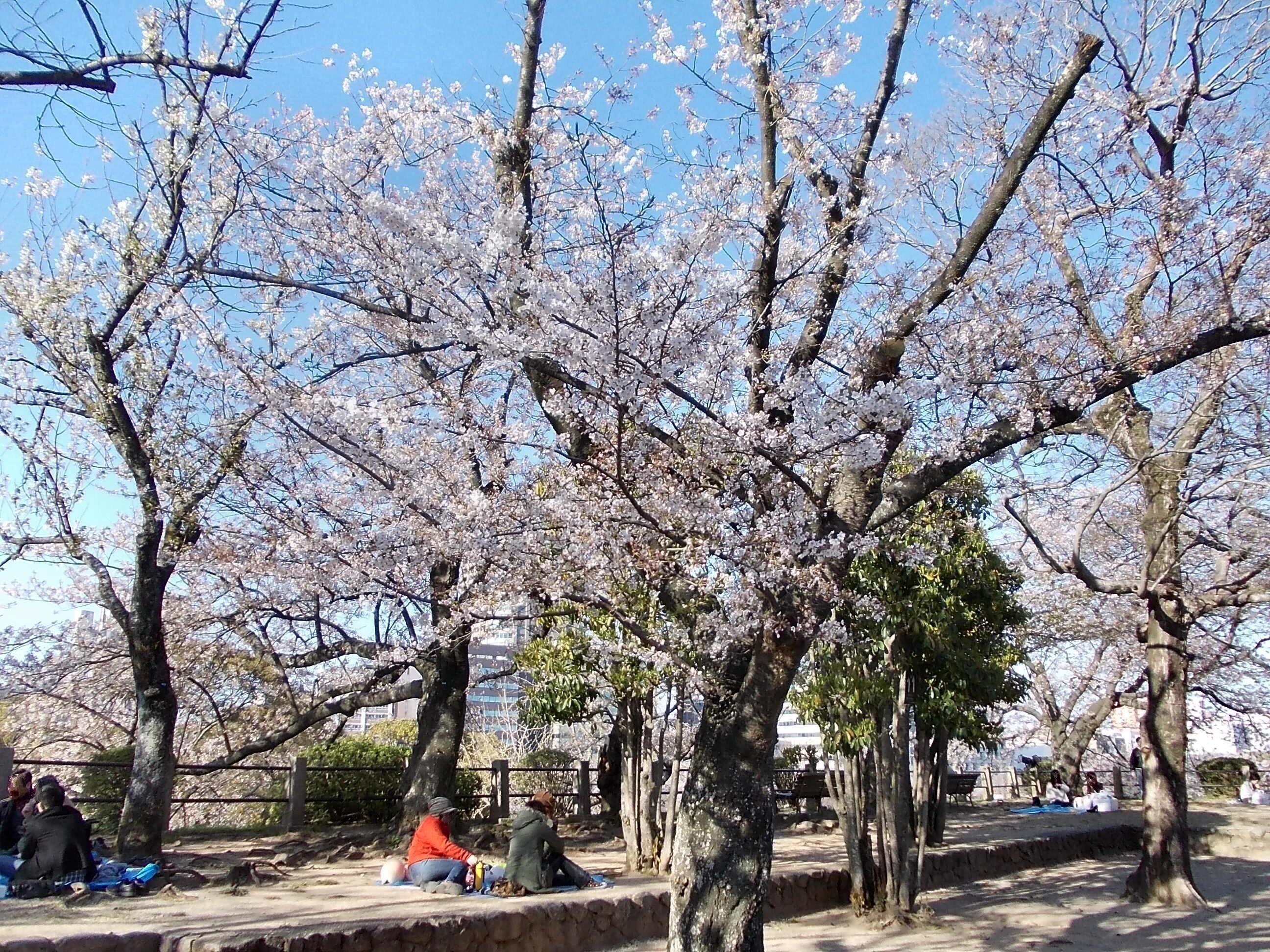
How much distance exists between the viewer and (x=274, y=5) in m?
3.85

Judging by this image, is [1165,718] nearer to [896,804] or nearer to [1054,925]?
[1054,925]

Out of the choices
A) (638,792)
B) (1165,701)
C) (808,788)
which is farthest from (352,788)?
(1165,701)

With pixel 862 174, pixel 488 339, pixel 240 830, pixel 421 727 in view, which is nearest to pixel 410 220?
pixel 488 339

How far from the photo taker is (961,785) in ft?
58.6

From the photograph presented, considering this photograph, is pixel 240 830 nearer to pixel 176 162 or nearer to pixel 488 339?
pixel 176 162

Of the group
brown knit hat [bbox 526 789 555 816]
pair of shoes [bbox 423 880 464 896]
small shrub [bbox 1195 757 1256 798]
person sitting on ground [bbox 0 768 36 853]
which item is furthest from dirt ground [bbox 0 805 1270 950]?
small shrub [bbox 1195 757 1256 798]

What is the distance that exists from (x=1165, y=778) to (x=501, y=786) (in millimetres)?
7339

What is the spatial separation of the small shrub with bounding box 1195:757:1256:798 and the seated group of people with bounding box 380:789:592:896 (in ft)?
61.7

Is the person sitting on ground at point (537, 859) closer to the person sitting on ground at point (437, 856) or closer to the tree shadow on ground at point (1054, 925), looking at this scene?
the person sitting on ground at point (437, 856)

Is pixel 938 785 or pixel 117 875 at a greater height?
pixel 938 785

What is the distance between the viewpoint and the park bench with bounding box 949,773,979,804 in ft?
57.9

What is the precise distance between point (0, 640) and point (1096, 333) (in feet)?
40.1

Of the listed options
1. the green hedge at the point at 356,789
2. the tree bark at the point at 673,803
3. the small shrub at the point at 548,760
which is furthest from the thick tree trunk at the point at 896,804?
the small shrub at the point at 548,760

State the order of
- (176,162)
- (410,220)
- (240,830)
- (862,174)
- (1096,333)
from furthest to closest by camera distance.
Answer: (240,830)
(176,162)
(1096,333)
(862,174)
(410,220)
